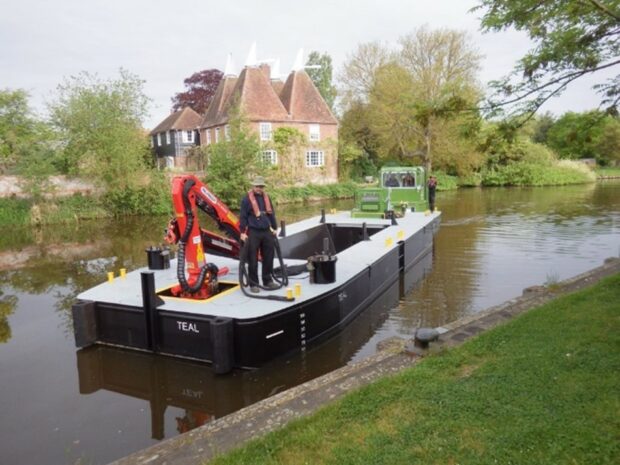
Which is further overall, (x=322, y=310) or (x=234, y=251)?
(x=234, y=251)

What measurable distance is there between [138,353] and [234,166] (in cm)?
2092

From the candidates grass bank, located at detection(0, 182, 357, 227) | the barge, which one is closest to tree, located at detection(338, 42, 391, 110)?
grass bank, located at detection(0, 182, 357, 227)

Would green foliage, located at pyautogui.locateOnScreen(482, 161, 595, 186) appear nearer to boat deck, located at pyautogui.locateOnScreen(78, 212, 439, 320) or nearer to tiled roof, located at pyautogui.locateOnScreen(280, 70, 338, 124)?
tiled roof, located at pyautogui.locateOnScreen(280, 70, 338, 124)

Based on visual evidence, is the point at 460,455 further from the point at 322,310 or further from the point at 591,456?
the point at 322,310

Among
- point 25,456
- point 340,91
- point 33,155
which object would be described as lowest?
point 25,456

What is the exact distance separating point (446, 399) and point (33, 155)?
83.8 feet

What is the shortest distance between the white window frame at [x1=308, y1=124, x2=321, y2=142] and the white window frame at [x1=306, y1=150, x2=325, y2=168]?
1.04 metres

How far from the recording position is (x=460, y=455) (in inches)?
132

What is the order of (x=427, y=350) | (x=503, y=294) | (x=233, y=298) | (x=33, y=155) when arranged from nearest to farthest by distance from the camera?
(x=427, y=350)
(x=233, y=298)
(x=503, y=294)
(x=33, y=155)

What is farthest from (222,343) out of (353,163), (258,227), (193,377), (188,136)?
(188,136)

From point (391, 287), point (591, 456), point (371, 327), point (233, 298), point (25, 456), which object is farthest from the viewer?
point (391, 287)

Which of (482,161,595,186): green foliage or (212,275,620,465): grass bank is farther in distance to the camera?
(482,161,595,186): green foliage

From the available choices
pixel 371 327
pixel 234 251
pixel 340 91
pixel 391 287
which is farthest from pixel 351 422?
pixel 340 91

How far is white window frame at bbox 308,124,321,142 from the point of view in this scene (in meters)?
36.9
